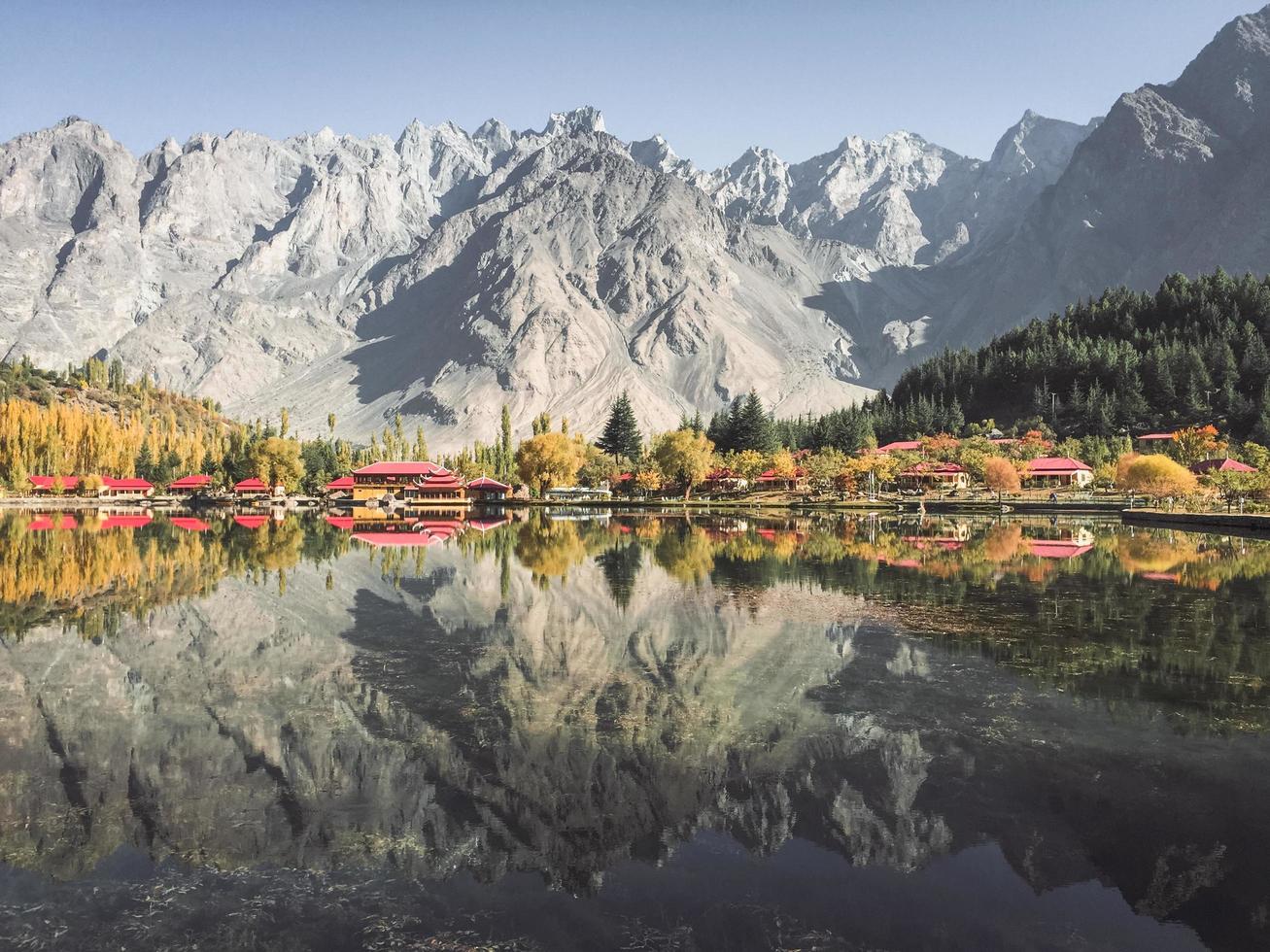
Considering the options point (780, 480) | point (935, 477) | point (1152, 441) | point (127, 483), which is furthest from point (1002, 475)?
point (127, 483)

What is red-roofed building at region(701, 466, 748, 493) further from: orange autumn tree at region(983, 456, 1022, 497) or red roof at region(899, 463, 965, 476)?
orange autumn tree at region(983, 456, 1022, 497)

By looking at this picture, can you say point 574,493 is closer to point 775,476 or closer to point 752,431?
point 775,476

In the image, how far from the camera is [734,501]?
11331 centimetres

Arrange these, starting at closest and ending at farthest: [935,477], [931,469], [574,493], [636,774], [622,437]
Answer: [636,774], [931,469], [935,477], [574,493], [622,437]

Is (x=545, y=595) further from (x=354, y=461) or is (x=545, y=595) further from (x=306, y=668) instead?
(x=354, y=461)

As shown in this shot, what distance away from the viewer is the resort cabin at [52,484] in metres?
137

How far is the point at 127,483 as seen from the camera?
15212 cm

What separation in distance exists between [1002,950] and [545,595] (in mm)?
23139

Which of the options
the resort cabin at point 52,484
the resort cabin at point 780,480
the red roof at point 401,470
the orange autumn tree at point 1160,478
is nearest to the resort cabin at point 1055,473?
the orange autumn tree at point 1160,478

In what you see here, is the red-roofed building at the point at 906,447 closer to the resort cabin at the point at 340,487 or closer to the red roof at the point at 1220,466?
the red roof at the point at 1220,466

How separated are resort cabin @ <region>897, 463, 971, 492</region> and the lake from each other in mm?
99758

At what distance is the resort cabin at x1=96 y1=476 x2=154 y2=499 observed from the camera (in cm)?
14434

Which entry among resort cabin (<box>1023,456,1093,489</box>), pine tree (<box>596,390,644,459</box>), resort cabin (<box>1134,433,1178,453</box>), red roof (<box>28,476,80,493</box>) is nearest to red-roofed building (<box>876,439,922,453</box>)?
resort cabin (<box>1023,456,1093,489</box>)

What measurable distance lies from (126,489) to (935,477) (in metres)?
131
